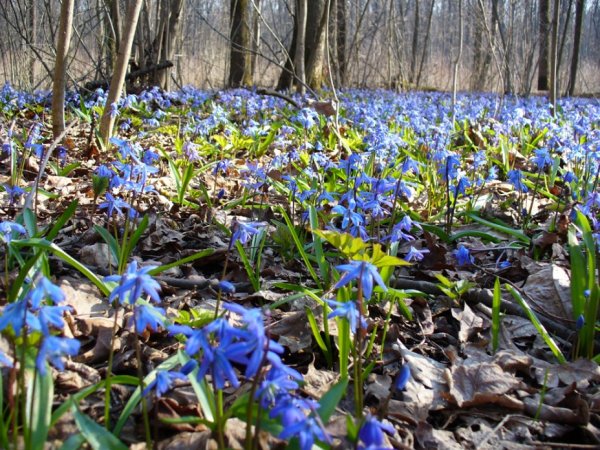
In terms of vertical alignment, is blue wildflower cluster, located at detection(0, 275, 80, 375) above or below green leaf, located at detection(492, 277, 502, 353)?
above

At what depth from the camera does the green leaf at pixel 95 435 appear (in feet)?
3.70

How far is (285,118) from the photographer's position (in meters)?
7.10

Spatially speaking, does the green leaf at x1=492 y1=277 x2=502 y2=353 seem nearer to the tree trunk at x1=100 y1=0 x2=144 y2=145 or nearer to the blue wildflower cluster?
the blue wildflower cluster

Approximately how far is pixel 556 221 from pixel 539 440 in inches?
69.5

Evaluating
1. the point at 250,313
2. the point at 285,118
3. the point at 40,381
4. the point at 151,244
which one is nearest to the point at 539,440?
the point at 250,313

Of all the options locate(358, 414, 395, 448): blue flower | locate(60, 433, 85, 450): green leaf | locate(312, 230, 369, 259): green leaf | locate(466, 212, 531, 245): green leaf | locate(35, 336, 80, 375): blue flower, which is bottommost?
locate(60, 433, 85, 450): green leaf

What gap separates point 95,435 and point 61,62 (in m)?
3.65

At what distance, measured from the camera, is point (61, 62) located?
414cm

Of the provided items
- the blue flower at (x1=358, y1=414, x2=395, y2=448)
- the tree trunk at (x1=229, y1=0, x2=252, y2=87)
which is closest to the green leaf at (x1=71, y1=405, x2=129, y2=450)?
the blue flower at (x1=358, y1=414, x2=395, y2=448)

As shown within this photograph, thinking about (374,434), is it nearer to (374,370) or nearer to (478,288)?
(374,370)

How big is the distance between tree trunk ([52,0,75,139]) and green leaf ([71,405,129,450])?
347 cm

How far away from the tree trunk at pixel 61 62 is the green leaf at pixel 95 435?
3468 mm

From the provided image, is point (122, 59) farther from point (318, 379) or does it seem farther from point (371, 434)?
point (371, 434)

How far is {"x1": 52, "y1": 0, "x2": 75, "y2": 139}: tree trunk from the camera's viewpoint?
3.94 metres
